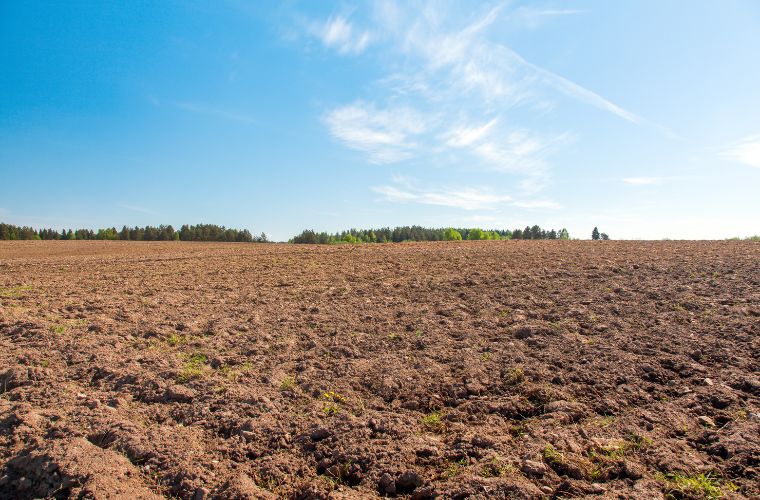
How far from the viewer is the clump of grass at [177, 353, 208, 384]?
5.60m

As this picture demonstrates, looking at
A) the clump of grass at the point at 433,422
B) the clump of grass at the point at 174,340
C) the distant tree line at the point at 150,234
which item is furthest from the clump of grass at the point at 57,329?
the distant tree line at the point at 150,234

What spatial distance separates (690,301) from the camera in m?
7.98

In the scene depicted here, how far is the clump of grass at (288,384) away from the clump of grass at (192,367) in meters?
1.25

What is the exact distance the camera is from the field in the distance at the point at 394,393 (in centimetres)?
346

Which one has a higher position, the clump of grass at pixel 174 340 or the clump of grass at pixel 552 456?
the clump of grass at pixel 174 340

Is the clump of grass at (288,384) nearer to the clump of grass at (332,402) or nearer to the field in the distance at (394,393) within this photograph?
the field in the distance at (394,393)

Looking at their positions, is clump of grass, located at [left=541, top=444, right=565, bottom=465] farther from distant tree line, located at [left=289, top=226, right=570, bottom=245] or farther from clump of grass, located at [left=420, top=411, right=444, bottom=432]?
distant tree line, located at [left=289, top=226, right=570, bottom=245]

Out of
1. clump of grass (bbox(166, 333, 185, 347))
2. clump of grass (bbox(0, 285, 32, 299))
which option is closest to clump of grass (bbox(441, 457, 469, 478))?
clump of grass (bbox(166, 333, 185, 347))

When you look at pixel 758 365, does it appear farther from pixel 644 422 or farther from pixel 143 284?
pixel 143 284

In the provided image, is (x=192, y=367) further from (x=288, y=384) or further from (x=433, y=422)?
(x=433, y=422)

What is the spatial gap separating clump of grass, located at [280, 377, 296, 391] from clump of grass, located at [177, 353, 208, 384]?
1.25 meters

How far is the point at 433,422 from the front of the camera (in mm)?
4453

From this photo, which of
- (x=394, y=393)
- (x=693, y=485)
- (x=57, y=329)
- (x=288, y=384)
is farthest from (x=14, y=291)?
(x=693, y=485)

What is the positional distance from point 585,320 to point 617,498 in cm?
485
